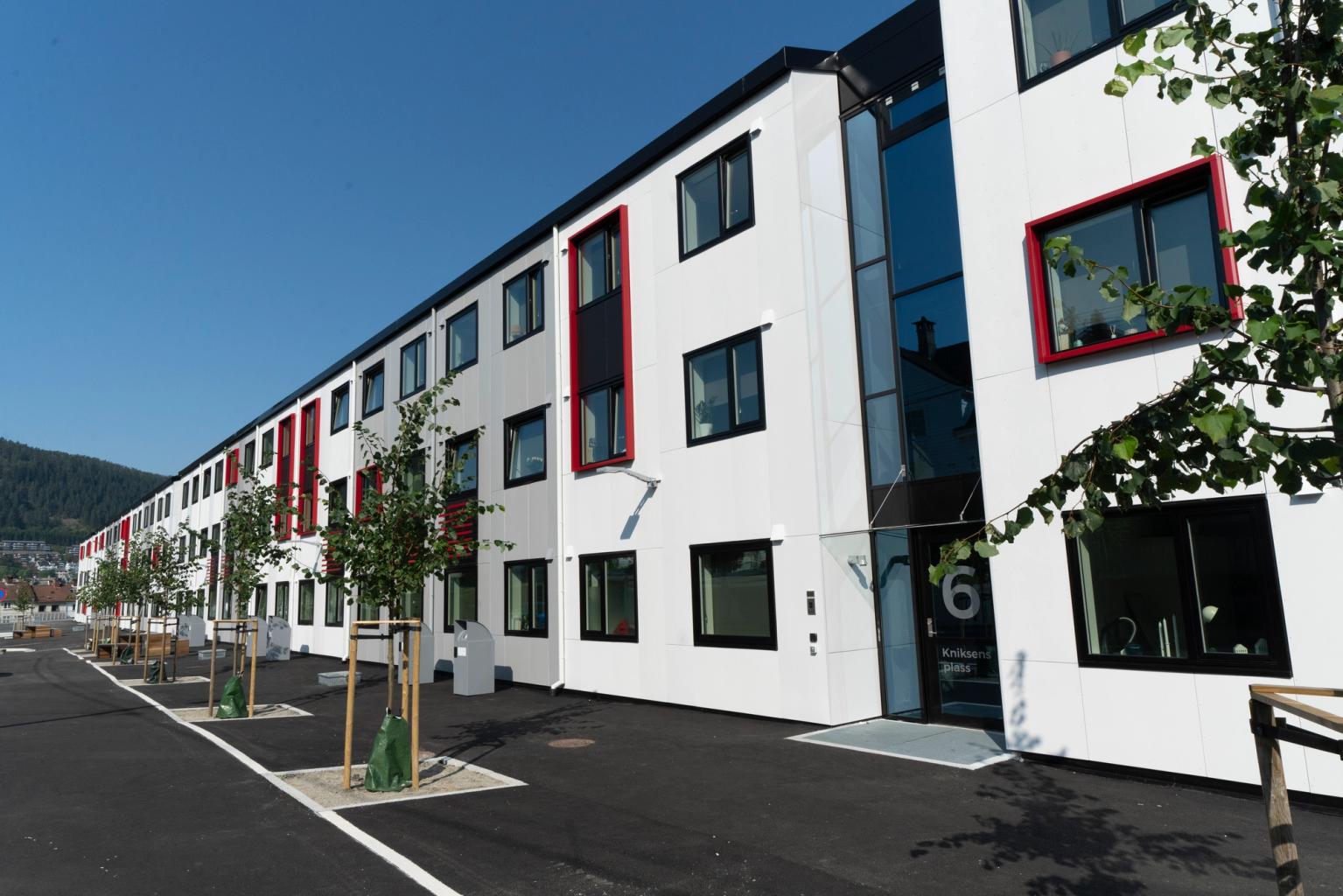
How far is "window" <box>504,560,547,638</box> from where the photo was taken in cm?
1941

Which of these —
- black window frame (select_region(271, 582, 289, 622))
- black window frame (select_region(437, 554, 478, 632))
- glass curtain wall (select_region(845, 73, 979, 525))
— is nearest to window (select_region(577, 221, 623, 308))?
glass curtain wall (select_region(845, 73, 979, 525))

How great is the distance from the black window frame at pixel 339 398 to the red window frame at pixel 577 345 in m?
15.3

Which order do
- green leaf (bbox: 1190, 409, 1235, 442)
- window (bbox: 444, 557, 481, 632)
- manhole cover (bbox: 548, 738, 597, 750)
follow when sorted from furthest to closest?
window (bbox: 444, 557, 481, 632)
manhole cover (bbox: 548, 738, 597, 750)
green leaf (bbox: 1190, 409, 1235, 442)

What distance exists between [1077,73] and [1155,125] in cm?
124

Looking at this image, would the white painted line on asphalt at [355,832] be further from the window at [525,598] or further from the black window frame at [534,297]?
the black window frame at [534,297]

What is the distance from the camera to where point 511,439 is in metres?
21.3

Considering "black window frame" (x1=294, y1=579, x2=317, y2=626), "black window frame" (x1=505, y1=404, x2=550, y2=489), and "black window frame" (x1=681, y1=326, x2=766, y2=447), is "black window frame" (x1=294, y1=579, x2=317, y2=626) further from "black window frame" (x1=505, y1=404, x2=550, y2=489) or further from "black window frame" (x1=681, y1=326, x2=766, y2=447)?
"black window frame" (x1=681, y1=326, x2=766, y2=447)

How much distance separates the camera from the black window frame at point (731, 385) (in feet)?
46.9

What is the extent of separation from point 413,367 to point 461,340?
351 centimetres

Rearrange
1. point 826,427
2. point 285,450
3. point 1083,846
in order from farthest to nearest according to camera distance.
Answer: point 285,450, point 826,427, point 1083,846

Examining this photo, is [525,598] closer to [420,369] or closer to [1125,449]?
[420,369]

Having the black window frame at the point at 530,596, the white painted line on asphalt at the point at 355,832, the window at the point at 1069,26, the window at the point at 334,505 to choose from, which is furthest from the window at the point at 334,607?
the window at the point at 1069,26

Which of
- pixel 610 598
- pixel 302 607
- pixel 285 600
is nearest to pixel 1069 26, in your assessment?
pixel 610 598

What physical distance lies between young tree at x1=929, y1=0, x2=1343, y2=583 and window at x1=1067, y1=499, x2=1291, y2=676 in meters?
5.40
